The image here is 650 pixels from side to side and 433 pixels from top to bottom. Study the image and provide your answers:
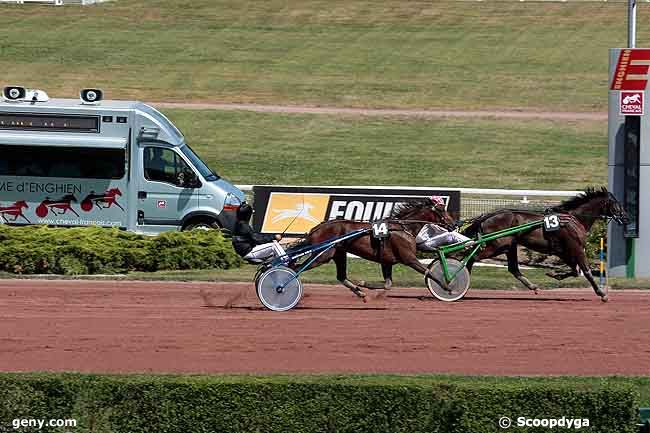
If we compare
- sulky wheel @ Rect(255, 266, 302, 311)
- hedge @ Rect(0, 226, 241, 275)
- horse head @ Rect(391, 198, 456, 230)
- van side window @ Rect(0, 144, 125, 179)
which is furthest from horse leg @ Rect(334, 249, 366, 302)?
van side window @ Rect(0, 144, 125, 179)

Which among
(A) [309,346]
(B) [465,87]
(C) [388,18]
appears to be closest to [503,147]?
(B) [465,87]

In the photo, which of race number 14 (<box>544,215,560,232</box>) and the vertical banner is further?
the vertical banner

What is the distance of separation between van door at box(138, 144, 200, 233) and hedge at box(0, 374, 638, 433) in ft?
38.8

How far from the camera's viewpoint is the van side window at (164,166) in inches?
822

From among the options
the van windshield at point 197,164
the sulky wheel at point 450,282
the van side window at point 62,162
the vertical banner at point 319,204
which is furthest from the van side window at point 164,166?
the sulky wheel at point 450,282

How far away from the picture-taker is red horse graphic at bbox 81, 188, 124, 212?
2058 cm


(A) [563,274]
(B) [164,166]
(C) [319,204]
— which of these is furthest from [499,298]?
(B) [164,166]

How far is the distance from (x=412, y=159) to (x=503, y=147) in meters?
2.83

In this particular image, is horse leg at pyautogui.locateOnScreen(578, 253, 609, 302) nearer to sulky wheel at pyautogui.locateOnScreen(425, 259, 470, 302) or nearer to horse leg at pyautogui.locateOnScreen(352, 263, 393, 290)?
sulky wheel at pyautogui.locateOnScreen(425, 259, 470, 302)

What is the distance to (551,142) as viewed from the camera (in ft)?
108

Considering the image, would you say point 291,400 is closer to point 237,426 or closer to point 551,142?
point 237,426

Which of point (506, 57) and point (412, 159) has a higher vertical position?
point (506, 57)

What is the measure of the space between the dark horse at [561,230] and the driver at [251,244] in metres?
2.78

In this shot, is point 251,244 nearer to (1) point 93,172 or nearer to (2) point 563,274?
(2) point 563,274
